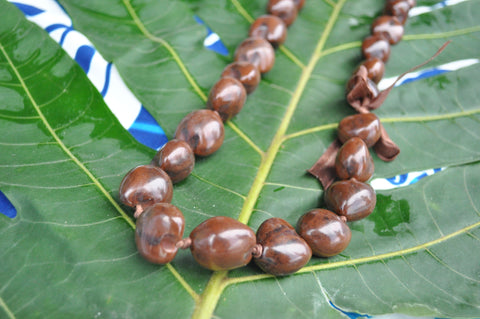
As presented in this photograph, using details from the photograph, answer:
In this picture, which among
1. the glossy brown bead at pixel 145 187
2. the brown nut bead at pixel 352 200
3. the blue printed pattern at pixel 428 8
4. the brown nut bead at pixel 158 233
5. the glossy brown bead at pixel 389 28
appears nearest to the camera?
the brown nut bead at pixel 158 233

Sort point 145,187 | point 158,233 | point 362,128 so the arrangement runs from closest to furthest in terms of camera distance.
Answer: point 158,233
point 145,187
point 362,128

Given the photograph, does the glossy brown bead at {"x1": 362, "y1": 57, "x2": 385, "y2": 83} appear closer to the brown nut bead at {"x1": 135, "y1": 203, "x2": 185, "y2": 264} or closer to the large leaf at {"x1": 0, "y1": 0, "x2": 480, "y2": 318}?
the large leaf at {"x1": 0, "y1": 0, "x2": 480, "y2": 318}

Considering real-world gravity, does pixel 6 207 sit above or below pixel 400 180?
above

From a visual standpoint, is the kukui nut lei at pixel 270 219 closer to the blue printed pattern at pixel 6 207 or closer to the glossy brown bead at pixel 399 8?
the glossy brown bead at pixel 399 8

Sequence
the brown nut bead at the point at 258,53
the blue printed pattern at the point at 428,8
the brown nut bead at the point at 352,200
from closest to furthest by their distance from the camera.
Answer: the brown nut bead at the point at 352,200, the brown nut bead at the point at 258,53, the blue printed pattern at the point at 428,8

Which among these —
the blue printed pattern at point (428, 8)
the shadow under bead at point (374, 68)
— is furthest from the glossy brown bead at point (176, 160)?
the blue printed pattern at point (428, 8)

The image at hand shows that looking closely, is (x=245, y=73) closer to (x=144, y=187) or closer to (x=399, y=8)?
(x=144, y=187)

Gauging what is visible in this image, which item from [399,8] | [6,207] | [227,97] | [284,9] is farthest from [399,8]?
[6,207]

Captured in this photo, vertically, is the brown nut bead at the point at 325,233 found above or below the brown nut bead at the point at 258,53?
below
